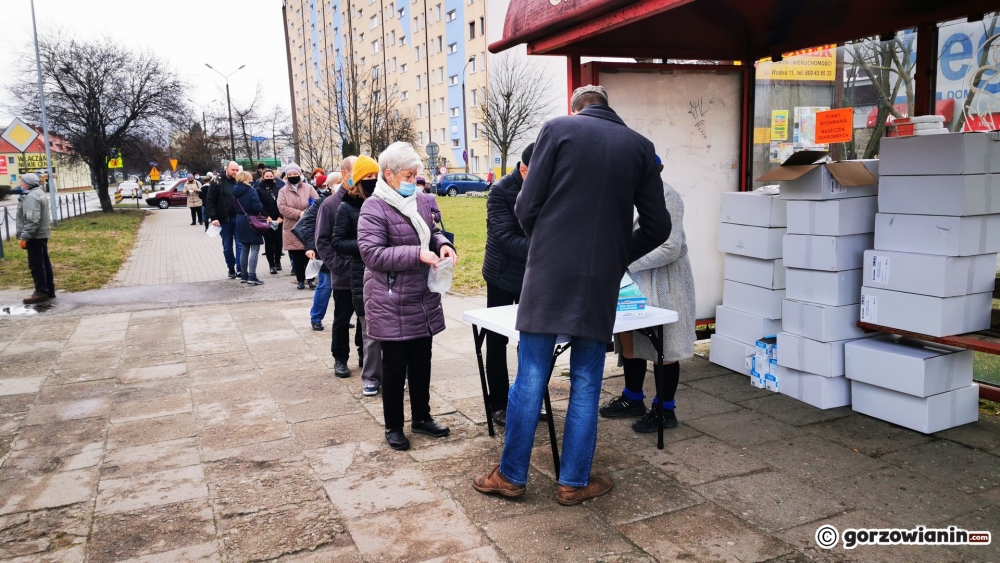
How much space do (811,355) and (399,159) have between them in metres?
2.98

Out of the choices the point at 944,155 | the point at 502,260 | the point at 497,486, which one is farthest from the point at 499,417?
the point at 944,155

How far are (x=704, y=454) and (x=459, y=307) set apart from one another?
5473 mm

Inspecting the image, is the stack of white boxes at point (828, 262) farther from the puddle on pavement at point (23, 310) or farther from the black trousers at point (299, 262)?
the puddle on pavement at point (23, 310)

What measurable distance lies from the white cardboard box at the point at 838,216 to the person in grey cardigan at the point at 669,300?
1039mm

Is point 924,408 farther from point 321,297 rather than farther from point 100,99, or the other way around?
point 100,99

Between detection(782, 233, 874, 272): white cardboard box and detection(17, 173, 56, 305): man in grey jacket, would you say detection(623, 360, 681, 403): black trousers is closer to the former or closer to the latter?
detection(782, 233, 874, 272): white cardboard box

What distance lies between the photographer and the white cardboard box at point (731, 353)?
5.61 m

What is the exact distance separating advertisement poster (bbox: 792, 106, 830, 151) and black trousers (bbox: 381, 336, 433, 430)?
13.4 ft

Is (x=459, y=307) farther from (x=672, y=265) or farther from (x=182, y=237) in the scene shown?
(x=182, y=237)

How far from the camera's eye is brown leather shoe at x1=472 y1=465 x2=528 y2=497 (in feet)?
11.7

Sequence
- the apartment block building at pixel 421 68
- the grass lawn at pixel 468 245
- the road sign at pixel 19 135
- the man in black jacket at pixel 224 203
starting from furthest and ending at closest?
the apartment block building at pixel 421 68, the road sign at pixel 19 135, the man in black jacket at pixel 224 203, the grass lawn at pixel 468 245

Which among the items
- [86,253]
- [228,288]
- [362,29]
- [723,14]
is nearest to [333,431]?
[723,14]

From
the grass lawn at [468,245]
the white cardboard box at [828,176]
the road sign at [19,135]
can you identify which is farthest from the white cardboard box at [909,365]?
the road sign at [19,135]

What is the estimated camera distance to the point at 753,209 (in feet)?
18.0
